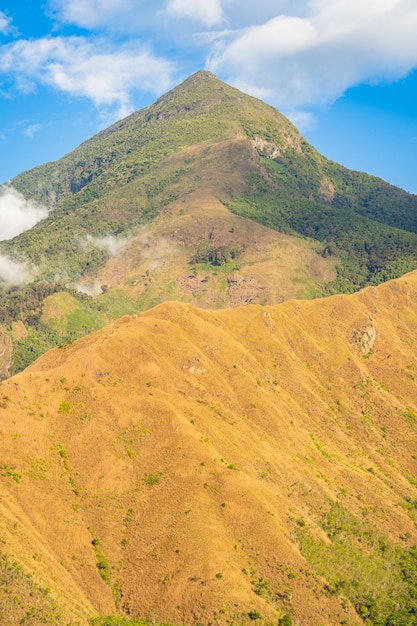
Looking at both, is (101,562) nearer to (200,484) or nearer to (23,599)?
(23,599)

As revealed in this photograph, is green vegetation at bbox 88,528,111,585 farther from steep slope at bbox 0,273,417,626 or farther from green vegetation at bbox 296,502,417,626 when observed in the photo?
green vegetation at bbox 296,502,417,626

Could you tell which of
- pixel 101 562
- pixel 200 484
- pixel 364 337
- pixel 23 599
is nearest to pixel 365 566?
pixel 200 484

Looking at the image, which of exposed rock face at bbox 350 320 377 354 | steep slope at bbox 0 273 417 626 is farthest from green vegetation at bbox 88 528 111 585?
exposed rock face at bbox 350 320 377 354

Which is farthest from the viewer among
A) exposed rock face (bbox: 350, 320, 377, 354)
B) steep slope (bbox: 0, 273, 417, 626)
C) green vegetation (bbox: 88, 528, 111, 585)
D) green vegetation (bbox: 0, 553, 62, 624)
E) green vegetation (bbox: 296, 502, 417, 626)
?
exposed rock face (bbox: 350, 320, 377, 354)

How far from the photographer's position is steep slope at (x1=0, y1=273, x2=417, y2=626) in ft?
232

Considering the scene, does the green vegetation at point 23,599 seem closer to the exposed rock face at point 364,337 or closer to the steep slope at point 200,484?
the steep slope at point 200,484

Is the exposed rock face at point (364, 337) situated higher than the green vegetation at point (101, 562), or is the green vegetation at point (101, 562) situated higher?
the exposed rock face at point (364, 337)

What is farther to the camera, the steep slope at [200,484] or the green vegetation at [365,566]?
the green vegetation at [365,566]

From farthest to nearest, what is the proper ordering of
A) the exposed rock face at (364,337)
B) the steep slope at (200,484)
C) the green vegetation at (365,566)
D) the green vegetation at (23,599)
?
the exposed rock face at (364,337) → the green vegetation at (365,566) → the steep slope at (200,484) → the green vegetation at (23,599)

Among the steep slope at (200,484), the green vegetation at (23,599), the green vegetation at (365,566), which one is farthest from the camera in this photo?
the green vegetation at (365,566)

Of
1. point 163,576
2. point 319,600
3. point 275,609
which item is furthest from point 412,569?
point 163,576

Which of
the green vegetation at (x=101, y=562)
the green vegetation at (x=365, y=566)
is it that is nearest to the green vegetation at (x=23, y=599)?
the green vegetation at (x=101, y=562)

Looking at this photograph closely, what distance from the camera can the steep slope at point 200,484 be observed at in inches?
2785

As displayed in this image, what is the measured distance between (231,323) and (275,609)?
72.5 m
